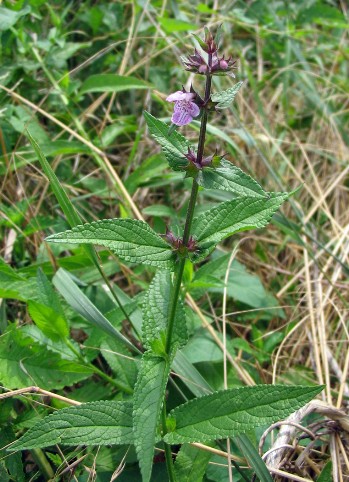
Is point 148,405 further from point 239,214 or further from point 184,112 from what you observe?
point 184,112

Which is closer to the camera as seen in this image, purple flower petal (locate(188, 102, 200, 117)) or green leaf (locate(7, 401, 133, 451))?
purple flower petal (locate(188, 102, 200, 117))

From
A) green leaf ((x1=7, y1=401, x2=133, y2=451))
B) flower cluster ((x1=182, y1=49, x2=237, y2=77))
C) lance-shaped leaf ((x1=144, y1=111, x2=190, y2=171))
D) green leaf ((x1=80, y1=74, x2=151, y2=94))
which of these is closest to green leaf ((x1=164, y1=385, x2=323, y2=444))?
green leaf ((x1=7, y1=401, x2=133, y2=451))

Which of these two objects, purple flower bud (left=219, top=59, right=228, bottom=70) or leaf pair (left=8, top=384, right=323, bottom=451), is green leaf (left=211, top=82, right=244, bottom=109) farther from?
leaf pair (left=8, top=384, right=323, bottom=451)

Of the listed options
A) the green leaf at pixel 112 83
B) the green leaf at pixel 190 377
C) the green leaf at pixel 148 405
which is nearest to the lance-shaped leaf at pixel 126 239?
the green leaf at pixel 148 405

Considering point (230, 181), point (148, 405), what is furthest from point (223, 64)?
point (148, 405)

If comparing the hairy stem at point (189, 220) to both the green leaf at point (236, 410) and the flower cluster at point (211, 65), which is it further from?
the green leaf at point (236, 410)

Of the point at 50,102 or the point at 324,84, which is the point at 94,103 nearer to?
the point at 50,102

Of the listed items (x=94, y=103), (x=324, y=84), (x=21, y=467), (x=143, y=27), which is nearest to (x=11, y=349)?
(x=21, y=467)
